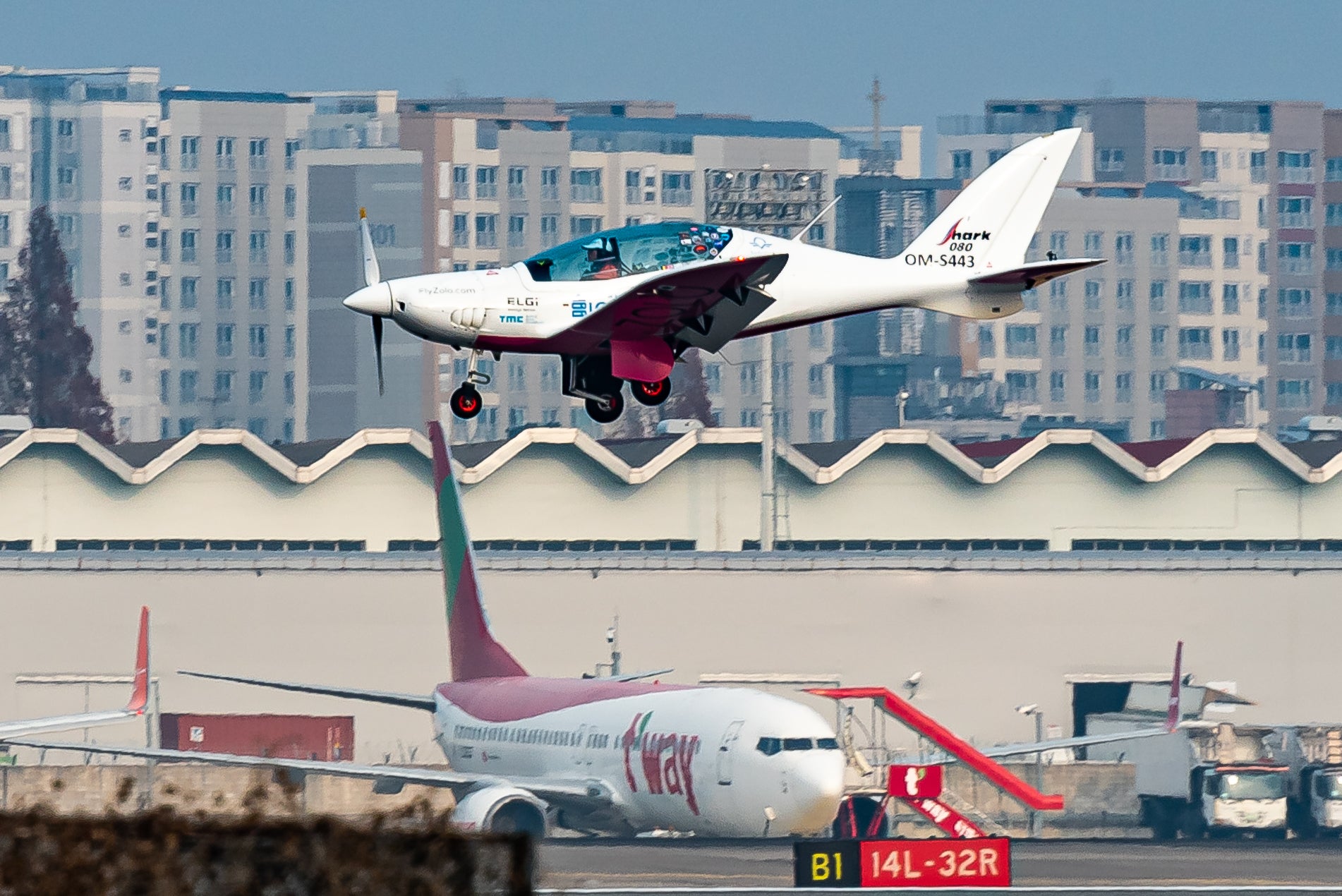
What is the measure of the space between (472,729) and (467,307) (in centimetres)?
5551

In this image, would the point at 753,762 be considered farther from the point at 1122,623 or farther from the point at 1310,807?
the point at 1122,623

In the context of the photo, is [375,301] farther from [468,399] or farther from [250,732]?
[250,732]

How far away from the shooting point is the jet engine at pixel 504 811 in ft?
236

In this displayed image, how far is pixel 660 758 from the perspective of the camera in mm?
68625

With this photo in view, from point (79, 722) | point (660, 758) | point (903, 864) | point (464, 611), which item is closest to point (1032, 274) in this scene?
point (903, 864)

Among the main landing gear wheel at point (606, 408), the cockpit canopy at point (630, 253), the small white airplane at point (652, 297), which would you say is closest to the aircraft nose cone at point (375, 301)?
the small white airplane at point (652, 297)

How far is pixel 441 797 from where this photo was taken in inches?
3541

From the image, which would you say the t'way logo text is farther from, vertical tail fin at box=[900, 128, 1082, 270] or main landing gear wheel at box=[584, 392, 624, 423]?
main landing gear wheel at box=[584, 392, 624, 423]

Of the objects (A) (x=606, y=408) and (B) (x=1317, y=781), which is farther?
(B) (x=1317, y=781)

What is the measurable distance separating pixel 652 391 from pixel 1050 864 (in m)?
51.1

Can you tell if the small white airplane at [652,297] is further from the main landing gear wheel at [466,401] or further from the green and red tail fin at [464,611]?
the green and red tail fin at [464,611]

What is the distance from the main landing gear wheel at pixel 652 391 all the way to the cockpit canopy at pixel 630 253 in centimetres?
168

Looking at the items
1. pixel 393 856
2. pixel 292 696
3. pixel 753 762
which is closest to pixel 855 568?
pixel 292 696

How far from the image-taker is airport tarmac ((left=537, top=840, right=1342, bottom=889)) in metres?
66.8
